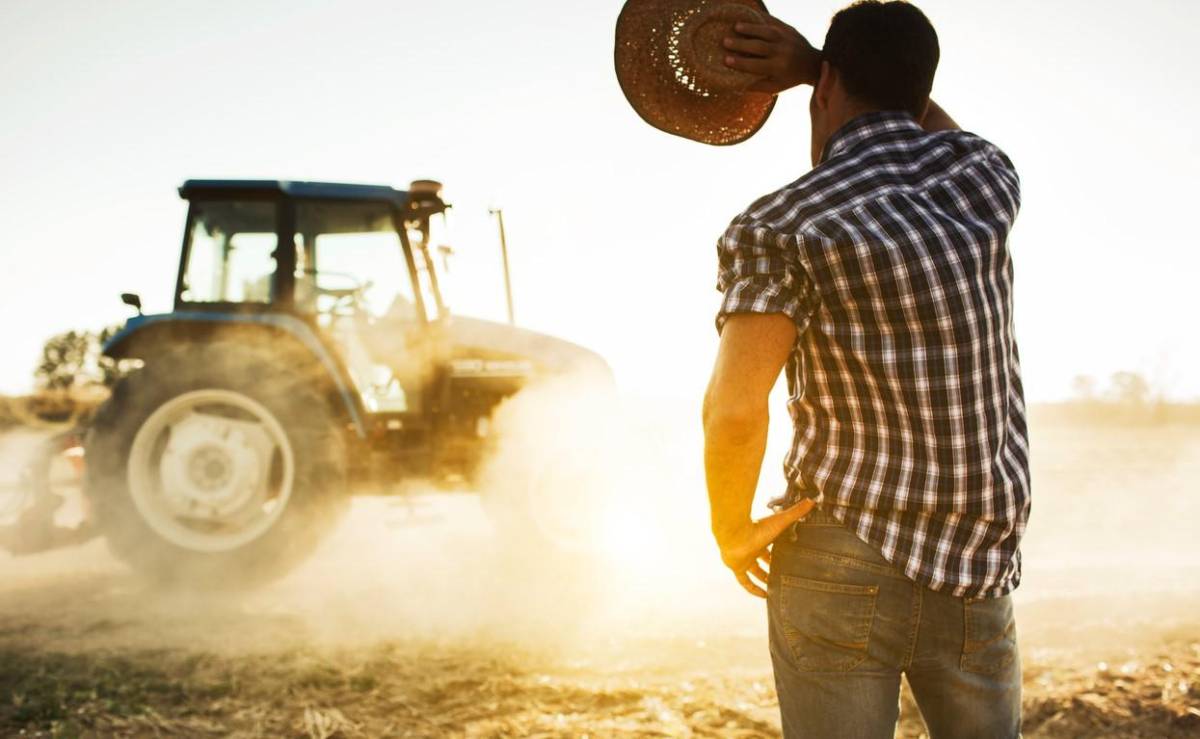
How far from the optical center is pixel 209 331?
525cm

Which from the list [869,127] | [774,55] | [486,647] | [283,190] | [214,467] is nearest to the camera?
[869,127]

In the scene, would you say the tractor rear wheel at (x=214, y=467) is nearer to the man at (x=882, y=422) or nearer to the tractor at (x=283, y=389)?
the tractor at (x=283, y=389)

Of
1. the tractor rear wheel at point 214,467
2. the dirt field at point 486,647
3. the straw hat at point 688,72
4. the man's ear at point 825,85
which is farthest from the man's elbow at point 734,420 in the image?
the tractor rear wheel at point 214,467

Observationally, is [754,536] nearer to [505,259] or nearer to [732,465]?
[732,465]

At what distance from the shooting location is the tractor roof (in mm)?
5355

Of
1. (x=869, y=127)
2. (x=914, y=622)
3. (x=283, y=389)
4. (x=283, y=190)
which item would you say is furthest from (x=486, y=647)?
(x=869, y=127)

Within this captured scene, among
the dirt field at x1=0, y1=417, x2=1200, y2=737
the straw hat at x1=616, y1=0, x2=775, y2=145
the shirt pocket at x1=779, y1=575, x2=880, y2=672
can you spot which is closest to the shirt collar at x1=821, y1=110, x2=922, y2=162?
the straw hat at x1=616, y1=0, x2=775, y2=145

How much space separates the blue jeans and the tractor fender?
4351mm

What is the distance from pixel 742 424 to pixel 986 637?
1.69ft

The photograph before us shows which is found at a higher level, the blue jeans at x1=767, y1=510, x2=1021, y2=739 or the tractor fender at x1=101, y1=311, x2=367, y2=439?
the tractor fender at x1=101, y1=311, x2=367, y2=439

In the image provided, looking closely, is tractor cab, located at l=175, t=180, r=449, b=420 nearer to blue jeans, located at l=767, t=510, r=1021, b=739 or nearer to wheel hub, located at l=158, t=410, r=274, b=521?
wheel hub, located at l=158, t=410, r=274, b=521

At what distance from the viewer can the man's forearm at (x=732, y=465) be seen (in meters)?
1.26

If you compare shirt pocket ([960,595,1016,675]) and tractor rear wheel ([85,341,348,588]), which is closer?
shirt pocket ([960,595,1016,675])

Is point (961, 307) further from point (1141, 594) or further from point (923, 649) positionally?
point (1141, 594)
